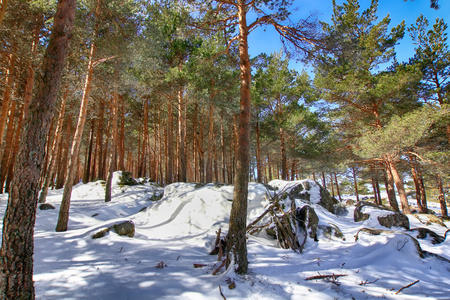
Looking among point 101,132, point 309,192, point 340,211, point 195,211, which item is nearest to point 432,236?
point 309,192

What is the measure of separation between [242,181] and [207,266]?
1.99 m

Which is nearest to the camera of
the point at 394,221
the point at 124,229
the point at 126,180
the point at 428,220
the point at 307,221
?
the point at 124,229

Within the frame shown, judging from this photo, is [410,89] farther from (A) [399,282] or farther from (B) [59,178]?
(B) [59,178]

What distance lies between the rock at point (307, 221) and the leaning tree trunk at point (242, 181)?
3212 mm

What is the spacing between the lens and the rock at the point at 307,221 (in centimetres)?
670

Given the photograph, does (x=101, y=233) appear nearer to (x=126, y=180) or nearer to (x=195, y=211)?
(x=195, y=211)

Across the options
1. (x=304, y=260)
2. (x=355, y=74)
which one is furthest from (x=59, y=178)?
(x=355, y=74)

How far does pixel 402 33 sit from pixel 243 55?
1549 centimetres

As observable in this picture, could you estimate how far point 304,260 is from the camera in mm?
5102

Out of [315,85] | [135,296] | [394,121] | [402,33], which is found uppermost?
[402,33]

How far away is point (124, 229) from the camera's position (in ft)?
19.9

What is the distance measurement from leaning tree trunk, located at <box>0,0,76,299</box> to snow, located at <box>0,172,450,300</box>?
627 millimetres

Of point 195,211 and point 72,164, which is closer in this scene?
point 72,164

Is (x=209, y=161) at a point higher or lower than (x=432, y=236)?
higher
